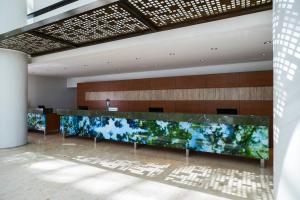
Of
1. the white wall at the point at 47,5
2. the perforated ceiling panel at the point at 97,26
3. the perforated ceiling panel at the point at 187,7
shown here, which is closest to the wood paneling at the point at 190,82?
the perforated ceiling panel at the point at 97,26

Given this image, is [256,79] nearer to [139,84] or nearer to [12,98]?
[139,84]

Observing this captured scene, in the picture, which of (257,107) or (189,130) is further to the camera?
(257,107)

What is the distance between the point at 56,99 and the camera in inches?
490

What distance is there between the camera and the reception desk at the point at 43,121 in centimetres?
870

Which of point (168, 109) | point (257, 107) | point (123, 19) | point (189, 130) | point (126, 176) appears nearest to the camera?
point (126, 176)

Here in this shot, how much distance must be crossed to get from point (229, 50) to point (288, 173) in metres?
4.09

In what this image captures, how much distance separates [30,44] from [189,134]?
5011mm

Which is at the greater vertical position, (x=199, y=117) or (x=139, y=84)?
(x=139, y=84)

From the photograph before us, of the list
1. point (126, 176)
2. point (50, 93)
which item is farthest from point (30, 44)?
point (50, 93)

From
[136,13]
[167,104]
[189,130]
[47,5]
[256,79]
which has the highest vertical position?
[47,5]

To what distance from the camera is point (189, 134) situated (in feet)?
17.3

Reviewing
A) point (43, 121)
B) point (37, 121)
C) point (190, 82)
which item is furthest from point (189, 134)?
point (37, 121)

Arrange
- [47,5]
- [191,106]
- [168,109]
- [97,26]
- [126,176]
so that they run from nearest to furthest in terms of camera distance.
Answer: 1. [126,176]
2. [97,26]
3. [47,5]
4. [191,106]
5. [168,109]

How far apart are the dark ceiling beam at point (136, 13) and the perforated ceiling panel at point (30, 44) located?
2847mm
